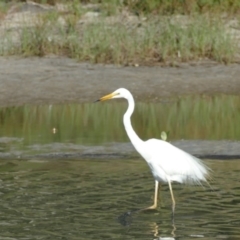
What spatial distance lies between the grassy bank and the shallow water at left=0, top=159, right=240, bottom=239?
21.8 ft

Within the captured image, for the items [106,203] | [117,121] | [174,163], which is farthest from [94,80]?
[106,203]

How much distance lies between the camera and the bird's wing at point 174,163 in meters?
8.64

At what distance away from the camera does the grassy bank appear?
1694 centimetres

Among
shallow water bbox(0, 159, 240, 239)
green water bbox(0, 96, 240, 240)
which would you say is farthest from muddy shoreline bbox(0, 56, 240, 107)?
shallow water bbox(0, 159, 240, 239)

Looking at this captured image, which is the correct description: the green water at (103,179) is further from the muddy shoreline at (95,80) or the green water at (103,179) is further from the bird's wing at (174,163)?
the muddy shoreline at (95,80)

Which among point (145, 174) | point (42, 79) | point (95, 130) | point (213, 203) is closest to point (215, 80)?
point (42, 79)

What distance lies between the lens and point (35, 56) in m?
17.3

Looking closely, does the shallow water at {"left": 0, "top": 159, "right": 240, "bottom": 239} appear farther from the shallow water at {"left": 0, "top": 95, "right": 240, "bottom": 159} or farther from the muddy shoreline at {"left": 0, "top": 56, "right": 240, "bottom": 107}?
the muddy shoreline at {"left": 0, "top": 56, "right": 240, "bottom": 107}

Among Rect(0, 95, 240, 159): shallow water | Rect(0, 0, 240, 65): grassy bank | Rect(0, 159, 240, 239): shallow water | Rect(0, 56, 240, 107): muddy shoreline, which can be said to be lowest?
Rect(0, 159, 240, 239): shallow water

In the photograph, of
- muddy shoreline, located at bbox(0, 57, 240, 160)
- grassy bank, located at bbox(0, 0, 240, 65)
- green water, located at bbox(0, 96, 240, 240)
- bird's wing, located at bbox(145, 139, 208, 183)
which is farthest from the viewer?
→ grassy bank, located at bbox(0, 0, 240, 65)

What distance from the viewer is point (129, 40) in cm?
1697

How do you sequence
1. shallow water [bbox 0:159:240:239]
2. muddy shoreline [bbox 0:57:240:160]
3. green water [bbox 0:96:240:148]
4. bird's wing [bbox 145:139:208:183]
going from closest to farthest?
shallow water [bbox 0:159:240:239]
bird's wing [bbox 145:139:208:183]
green water [bbox 0:96:240:148]
muddy shoreline [bbox 0:57:240:160]

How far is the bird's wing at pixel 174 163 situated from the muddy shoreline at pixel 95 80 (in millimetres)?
5885

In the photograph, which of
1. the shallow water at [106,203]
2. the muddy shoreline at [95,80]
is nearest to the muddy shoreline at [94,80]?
the muddy shoreline at [95,80]
